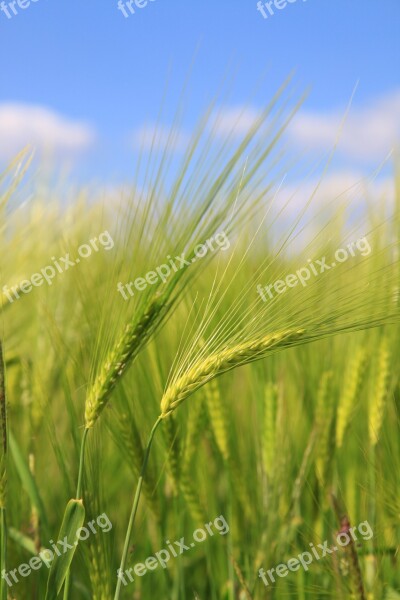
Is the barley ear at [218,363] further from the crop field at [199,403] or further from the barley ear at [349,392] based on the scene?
the barley ear at [349,392]

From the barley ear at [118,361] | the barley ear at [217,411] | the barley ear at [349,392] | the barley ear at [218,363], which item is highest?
the barley ear at [118,361]

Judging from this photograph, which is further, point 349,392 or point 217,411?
point 349,392

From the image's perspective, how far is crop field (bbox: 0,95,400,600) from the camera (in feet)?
2.95

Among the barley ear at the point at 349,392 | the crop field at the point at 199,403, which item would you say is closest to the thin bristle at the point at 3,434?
the crop field at the point at 199,403

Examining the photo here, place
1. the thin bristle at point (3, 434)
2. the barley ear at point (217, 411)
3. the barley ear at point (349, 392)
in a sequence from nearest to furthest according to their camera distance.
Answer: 1. the thin bristle at point (3, 434)
2. the barley ear at point (217, 411)
3. the barley ear at point (349, 392)

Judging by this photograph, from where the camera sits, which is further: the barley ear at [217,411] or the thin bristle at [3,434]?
the barley ear at [217,411]

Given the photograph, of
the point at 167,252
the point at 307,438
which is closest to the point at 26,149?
the point at 167,252

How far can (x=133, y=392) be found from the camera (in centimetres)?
122

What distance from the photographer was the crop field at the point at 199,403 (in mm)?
898

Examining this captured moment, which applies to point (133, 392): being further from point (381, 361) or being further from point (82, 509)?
point (381, 361)

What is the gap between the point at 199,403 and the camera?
4.24ft

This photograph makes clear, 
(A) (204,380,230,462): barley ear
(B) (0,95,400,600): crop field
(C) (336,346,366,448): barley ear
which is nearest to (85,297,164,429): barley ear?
(B) (0,95,400,600): crop field

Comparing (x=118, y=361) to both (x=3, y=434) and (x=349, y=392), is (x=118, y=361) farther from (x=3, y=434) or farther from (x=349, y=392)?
(x=349, y=392)

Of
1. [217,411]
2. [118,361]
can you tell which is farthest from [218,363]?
[217,411]
